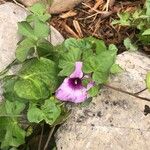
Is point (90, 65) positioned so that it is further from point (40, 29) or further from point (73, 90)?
point (40, 29)

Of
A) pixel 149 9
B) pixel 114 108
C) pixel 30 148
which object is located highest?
pixel 149 9

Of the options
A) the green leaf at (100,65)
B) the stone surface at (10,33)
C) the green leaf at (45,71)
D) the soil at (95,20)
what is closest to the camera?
the green leaf at (100,65)

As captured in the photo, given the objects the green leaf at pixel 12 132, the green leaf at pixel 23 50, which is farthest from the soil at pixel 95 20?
the green leaf at pixel 12 132

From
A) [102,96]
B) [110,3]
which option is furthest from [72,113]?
[110,3]

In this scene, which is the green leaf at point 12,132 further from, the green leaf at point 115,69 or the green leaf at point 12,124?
the green leaf at point 115,69

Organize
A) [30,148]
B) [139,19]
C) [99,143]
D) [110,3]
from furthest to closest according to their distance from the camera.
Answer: [110,3] → [139,19] → [30,148] → [99,143]

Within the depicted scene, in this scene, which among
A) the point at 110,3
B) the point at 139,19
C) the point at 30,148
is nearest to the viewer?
the point at 30,148

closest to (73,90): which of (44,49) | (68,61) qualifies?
(68,61)

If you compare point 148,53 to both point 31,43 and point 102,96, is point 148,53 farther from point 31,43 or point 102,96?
point 31,43
